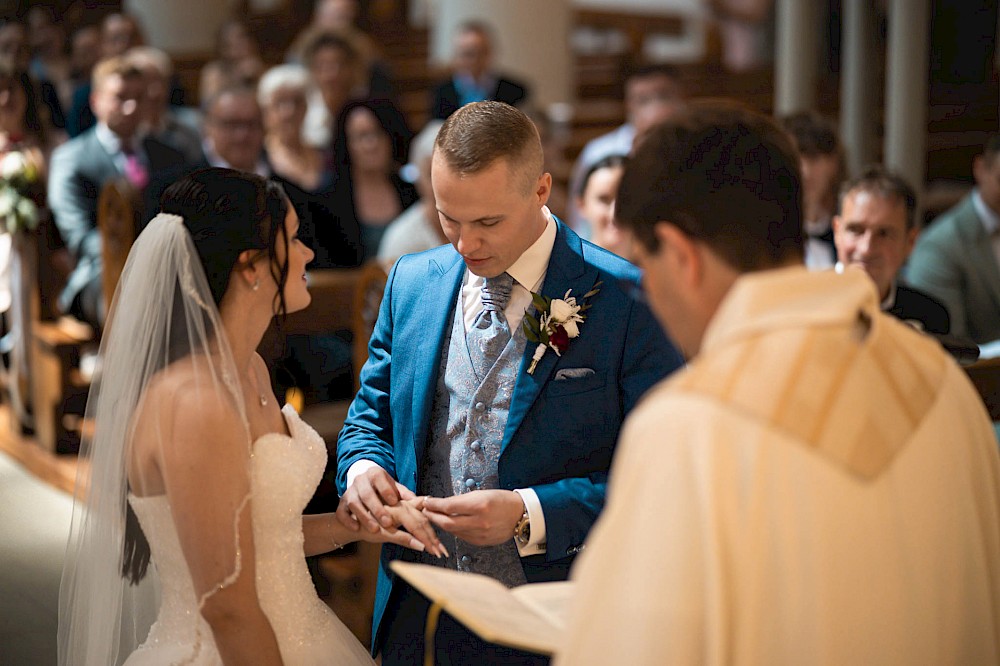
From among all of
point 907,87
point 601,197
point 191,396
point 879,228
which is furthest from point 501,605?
point 907,87

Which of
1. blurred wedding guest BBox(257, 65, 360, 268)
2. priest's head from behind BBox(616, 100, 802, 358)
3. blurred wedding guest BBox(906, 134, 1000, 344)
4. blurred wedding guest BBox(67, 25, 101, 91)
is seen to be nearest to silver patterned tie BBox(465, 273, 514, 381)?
priest's head from behind BBox(616, 100, 802, 358)

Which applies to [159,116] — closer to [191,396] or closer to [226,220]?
[226,220]

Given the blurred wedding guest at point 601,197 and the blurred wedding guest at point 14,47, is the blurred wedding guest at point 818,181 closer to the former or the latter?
the blurred wedding guest at point 601,197

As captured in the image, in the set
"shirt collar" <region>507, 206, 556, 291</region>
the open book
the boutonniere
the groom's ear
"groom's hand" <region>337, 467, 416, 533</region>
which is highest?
the groom's ear

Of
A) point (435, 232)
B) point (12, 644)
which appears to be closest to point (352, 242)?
point (435, 232)

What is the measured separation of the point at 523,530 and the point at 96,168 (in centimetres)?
490

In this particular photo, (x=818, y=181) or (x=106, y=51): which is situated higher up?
(x=106, y=51)

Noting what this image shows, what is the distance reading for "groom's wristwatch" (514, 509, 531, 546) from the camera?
249 cm

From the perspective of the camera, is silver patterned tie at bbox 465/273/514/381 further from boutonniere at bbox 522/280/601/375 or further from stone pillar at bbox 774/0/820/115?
stone pillar at bbox 774/0/820/115

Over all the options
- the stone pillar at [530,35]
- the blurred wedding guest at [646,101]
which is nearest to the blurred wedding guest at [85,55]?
the stone pillar at [530,35]

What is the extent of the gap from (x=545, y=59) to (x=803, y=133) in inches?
235

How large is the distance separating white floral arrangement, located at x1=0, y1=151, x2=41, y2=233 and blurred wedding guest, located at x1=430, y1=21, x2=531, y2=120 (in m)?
3.23

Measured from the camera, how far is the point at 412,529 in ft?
8.04

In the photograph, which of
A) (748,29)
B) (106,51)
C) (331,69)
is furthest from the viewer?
(748,29)
